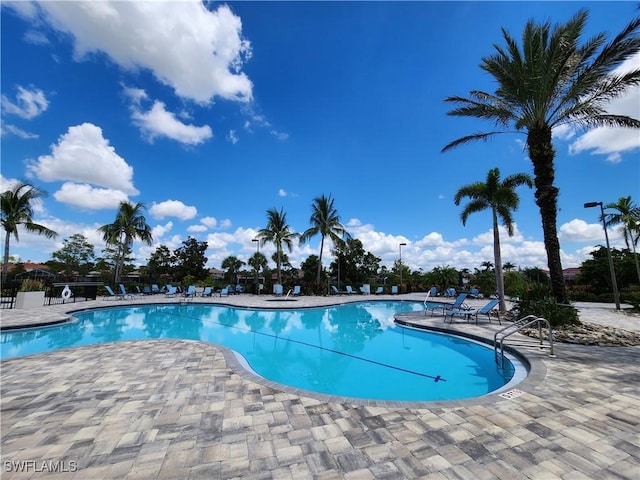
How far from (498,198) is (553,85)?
16.8 feet

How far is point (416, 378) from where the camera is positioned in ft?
19.5

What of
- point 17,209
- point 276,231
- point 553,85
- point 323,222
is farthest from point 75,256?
point 553,85

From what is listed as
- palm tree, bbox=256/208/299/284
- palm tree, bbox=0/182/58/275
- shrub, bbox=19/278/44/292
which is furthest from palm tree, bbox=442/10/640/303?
palm tree, bbox=0/182/58/275

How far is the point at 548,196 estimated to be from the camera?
8.84 meters

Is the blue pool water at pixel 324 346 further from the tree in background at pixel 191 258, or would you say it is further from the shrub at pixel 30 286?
the tree in background at pixel 191 258

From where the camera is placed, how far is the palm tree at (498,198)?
12.2 metres

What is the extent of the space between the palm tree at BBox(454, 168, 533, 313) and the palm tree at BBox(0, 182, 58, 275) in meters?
25.0

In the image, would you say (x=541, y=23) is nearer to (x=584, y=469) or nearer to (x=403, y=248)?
(x=584, y=469)

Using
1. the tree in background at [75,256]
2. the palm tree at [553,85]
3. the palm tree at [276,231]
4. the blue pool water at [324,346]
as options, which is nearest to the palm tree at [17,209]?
the blue pool water at [324,346]

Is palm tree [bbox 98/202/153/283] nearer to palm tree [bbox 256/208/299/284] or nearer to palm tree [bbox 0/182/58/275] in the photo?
palm tree [bbox 0/182/58/275]

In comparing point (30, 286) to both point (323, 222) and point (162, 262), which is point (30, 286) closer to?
point (323, 222)

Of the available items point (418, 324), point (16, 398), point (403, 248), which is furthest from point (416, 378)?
point (403, 248)

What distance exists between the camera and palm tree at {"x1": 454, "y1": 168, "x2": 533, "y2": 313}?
12.2 metres

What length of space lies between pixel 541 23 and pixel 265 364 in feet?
41.6
